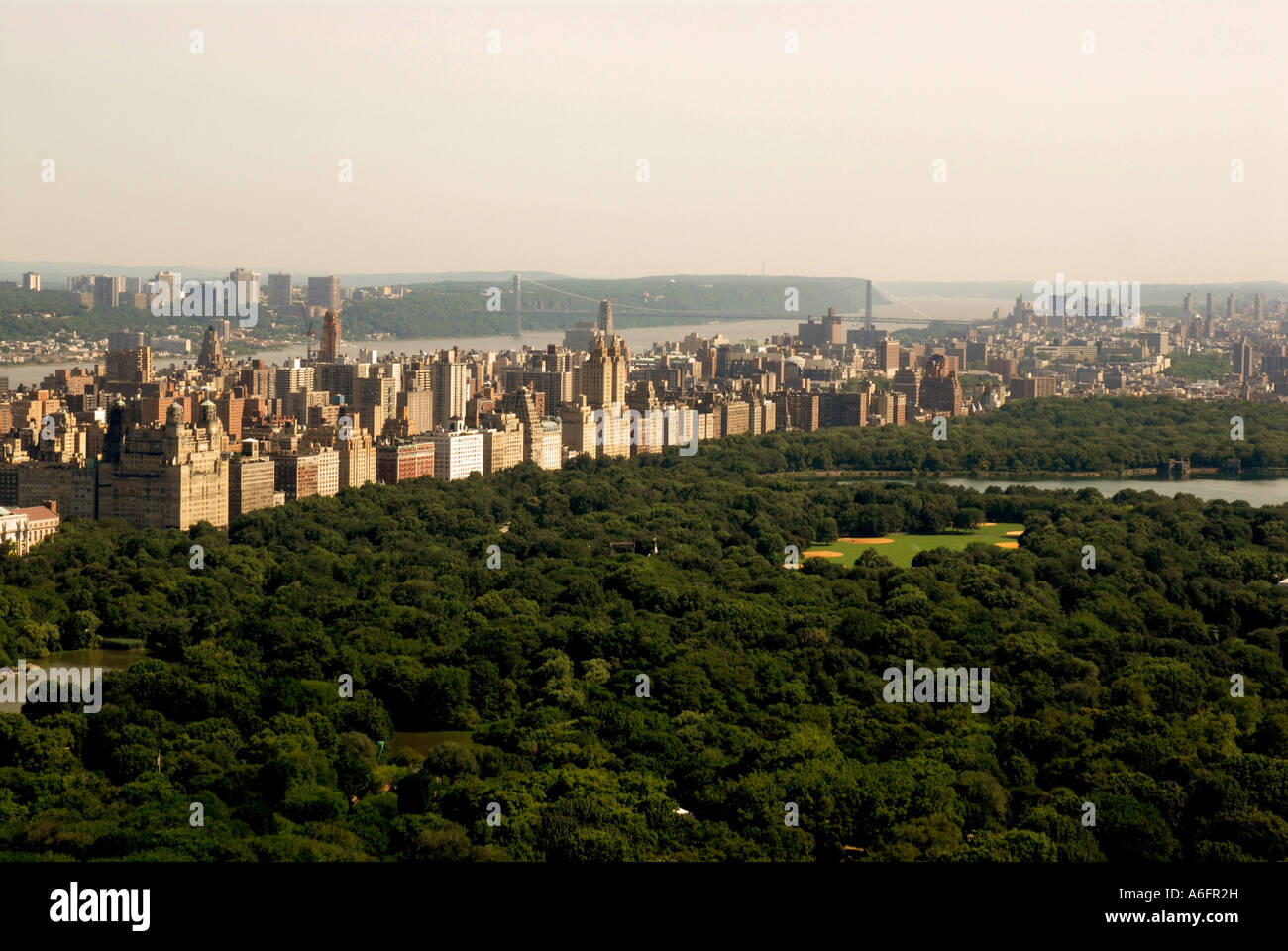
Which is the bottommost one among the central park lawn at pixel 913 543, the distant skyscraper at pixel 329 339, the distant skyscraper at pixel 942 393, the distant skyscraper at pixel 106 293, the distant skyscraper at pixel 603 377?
the central park lawn at pixel 913 543

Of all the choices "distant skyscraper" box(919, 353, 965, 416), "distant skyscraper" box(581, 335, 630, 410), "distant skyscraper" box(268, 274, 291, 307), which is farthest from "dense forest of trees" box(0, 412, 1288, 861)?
"distant skyscraper" box(268, 274, 291, 307)

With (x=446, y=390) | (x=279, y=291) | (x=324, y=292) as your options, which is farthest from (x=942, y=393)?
(x=324, y=292)

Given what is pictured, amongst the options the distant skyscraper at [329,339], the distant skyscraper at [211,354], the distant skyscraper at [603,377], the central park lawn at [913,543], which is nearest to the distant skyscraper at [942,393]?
the distant skyscraper at [603,377]

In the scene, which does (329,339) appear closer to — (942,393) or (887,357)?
(942,393)

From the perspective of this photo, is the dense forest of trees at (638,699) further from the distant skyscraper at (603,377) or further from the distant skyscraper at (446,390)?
the distant skyscraper at (603,377)

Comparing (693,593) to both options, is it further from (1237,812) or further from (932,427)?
(932,427)

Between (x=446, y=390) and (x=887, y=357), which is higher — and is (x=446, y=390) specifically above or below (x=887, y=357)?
below
